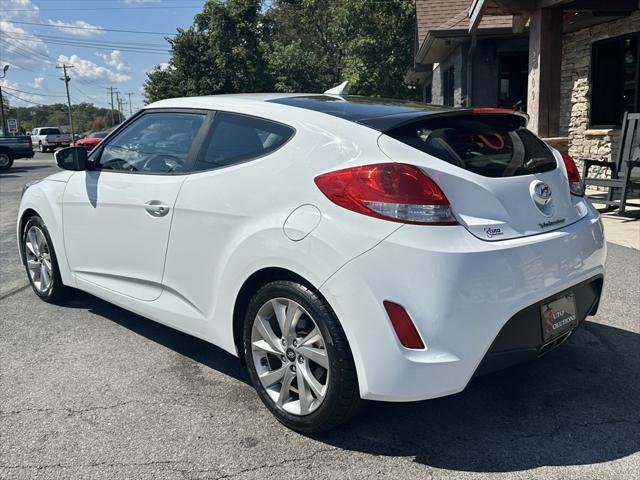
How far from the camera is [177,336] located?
4.21m

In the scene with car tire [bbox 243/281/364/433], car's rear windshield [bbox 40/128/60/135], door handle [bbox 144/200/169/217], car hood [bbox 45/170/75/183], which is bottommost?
car's rear windshield [bbox 40/128/60/135]

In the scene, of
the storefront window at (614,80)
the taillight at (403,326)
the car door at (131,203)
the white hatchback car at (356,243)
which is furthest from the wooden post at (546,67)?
the taillight at (403,326)

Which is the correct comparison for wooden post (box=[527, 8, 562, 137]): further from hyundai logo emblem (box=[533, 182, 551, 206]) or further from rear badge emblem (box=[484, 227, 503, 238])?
rear badge emblem (box=[484, 227, 503, 238])

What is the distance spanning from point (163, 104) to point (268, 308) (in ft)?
5.62

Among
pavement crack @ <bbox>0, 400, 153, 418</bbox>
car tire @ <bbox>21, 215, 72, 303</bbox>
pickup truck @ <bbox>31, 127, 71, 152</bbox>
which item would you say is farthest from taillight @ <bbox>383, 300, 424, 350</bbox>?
pickup truck @ <bbox>31, 127, 71, 152</bbox>

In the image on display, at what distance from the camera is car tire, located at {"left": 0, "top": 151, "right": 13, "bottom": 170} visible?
2314 centimetres

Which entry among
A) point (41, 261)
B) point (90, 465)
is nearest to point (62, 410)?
point (90, 465)

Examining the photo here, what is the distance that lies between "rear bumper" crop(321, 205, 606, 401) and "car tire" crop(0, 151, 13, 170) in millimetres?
24091

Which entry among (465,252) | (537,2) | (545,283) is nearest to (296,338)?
(465,252)

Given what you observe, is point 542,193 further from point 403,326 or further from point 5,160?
point 5,160

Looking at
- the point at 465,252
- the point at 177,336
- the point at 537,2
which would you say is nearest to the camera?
A: the point at 465,252

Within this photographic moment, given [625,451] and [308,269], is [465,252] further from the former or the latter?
[625,451]

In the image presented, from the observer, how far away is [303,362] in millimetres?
2805

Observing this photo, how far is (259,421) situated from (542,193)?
69.2 inches
